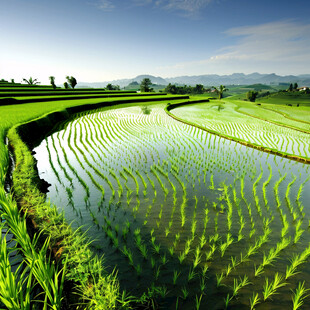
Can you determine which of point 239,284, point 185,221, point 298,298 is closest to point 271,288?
point 298,298

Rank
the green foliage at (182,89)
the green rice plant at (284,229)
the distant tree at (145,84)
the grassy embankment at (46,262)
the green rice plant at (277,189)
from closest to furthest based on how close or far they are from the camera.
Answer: the grassy embankment at (46,262), the green rice plant at (284,229), the green rice plant at (277,189), the distant tree at (145,84), the green foliage at (182,89)

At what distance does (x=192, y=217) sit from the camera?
3.85 m

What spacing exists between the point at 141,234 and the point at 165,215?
2.46 feet

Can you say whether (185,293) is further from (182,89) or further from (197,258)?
(182,89)

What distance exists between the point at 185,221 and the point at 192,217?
219 millimetres

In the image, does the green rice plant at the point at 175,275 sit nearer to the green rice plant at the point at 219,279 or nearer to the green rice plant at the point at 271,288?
the green rice plant at the point at 219,279

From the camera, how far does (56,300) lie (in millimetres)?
1633

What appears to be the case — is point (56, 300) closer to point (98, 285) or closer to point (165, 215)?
point (98, 285)

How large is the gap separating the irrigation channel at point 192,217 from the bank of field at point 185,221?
17 millimetres

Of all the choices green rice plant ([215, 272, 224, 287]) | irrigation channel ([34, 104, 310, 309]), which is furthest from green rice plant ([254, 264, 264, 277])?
green rice plant ([215, 272, 224, 287])

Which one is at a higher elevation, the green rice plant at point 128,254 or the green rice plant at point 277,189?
the green rice plant at point 128,254

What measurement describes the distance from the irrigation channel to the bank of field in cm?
2

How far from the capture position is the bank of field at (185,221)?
2361mm

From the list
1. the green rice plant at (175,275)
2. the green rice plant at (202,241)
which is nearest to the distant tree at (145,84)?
the green rice plant at (202,241)
